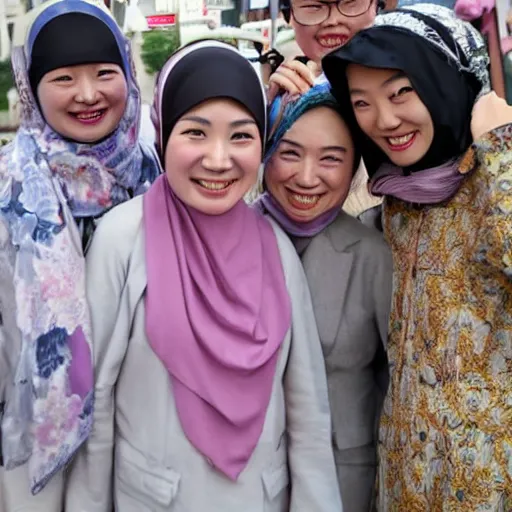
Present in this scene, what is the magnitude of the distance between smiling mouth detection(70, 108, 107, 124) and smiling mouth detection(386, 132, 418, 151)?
60 centimetres

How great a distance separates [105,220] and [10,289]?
0.75ft

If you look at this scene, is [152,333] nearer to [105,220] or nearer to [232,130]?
[105,220]

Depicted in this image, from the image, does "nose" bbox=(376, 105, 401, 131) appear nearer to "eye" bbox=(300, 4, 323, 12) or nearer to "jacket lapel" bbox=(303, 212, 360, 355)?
"jacket lapel" bbox=(303, 212, 360, 355)

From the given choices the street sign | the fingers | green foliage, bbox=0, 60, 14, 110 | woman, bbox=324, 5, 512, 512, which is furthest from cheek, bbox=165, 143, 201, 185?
the street sign

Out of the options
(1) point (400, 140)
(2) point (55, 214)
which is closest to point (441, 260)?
(1) point (400, 140)

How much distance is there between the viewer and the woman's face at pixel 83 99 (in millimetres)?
1271

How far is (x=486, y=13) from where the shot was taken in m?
2.24

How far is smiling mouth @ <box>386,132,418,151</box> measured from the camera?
1206 mm

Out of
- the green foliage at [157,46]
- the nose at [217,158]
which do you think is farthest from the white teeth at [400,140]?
the green foliage at [157,46]

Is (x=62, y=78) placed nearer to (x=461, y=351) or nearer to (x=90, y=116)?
(x=90, y=116)

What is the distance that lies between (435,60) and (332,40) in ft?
1.82

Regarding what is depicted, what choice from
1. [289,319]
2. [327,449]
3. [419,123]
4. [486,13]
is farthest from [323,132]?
[486,13]

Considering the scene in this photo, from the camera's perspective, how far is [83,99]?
1.26m

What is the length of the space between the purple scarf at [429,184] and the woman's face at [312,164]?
4.7 inches
